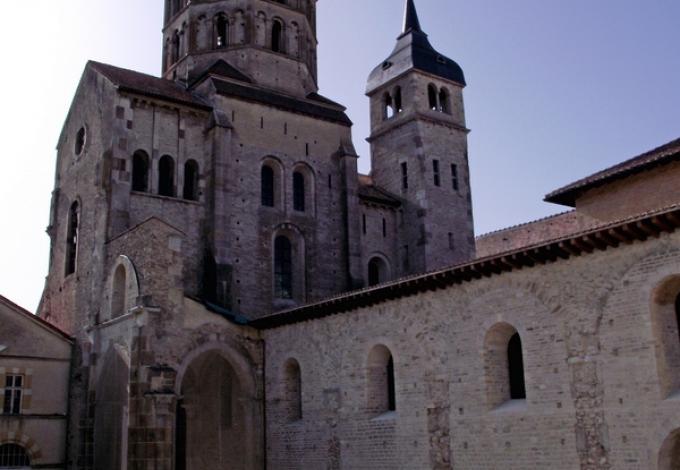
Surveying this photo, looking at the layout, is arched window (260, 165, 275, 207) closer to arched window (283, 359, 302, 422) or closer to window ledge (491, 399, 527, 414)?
arched window (283, 359, 302, 422)

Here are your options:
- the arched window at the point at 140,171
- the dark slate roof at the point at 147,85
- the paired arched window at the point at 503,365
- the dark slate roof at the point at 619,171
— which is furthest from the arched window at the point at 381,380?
the dark slate roof at the point at 147,85

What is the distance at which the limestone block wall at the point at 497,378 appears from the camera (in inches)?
556

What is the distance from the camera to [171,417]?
20359mm

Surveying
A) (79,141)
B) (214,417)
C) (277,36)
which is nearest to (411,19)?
(277,36)

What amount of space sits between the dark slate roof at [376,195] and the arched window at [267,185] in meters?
4.19

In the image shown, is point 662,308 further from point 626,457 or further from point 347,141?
point 347,141

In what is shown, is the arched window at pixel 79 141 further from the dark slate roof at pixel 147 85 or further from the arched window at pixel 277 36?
the arched window at pixel 277 36

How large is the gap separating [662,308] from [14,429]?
1773 cm

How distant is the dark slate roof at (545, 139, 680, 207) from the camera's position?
1881 centimetres

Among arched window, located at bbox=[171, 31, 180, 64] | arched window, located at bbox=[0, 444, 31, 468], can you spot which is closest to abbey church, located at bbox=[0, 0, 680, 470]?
arched window, located at bbox=[0, 444, 31, 468]

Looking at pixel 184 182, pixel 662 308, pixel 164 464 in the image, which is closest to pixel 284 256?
pixel 184 182

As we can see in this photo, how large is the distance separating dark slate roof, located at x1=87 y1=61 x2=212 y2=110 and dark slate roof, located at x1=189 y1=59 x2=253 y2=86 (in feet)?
3.14

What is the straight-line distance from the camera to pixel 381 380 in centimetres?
2036

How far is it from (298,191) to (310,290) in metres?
A: 4.06
